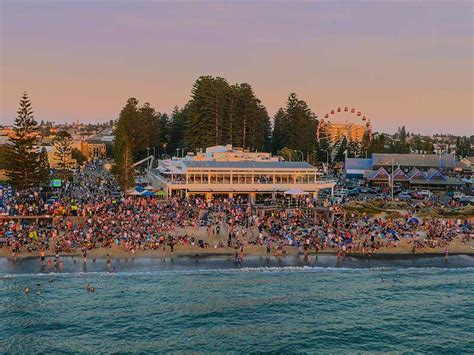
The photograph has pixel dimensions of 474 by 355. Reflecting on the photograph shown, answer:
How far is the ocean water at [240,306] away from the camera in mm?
19297

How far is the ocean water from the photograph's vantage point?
19.3m

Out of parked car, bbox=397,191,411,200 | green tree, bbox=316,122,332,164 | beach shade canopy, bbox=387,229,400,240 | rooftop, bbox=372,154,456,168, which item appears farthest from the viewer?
green tree, bbox=316,122,332,164

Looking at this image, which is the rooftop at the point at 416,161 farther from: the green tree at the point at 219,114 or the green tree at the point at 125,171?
the green tree at the point at 125,171

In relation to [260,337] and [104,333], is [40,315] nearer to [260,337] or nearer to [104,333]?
[104,333]

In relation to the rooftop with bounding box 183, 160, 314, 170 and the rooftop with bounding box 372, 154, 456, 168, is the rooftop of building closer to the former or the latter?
the rooftop with bounding box 372, 154, 456, 168

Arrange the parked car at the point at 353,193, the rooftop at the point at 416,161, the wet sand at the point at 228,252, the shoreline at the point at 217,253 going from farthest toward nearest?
1. the rooftop at the point at 416,161
2. the parked car at the point at 353,193
3. the wet sand at the point at 228,252
4. the shoreline at the point at 217,253

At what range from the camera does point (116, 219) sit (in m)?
33.9

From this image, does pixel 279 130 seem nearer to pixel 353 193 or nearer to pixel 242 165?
pixel 353 193

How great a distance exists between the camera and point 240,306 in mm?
22906

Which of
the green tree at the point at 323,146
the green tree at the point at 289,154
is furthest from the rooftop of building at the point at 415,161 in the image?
the green tree at the point at 323,146

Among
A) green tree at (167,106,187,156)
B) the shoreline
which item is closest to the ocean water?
the shoreline

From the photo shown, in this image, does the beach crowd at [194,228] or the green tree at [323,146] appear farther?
the green tree at [323,146]

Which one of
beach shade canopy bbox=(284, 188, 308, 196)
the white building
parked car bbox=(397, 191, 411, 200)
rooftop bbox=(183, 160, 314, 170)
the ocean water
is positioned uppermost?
rooftop bbox=(183, 160, 314, 170)

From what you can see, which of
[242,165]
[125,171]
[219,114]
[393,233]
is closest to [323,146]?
[219,114]
